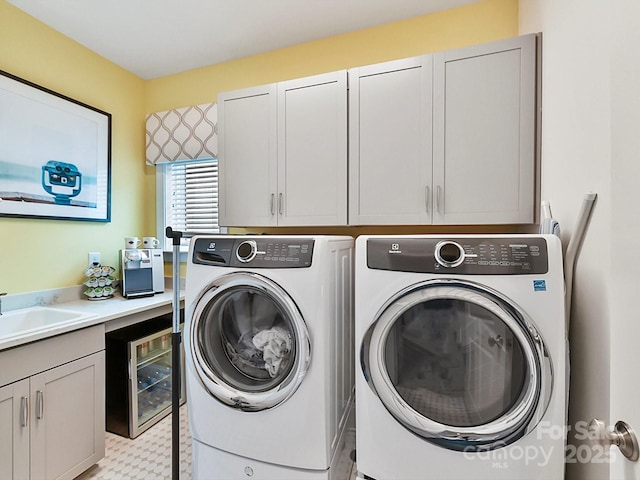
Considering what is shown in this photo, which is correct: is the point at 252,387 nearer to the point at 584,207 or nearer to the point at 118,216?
the point at 584,207

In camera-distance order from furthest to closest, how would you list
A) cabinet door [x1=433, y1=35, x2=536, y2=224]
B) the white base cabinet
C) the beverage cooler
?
the beverage cooler
cabinet door [x1=433, y1=35, x2=536, y2=224]
the white base cabinet

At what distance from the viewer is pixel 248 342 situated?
57.2 inches

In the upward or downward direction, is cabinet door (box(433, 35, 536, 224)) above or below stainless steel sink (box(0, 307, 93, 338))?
above

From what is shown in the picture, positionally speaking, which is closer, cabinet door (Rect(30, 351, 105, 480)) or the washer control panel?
the washer control panel

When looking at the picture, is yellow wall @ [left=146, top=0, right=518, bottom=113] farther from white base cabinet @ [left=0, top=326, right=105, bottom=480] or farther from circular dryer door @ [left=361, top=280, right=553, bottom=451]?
white base cabinet @ [left=0, top=326, right=105, bottom=480]

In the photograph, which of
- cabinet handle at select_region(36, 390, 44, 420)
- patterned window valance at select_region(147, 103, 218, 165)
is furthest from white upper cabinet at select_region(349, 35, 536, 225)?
cabinet handle at select_region(36, 390, 44, 420)

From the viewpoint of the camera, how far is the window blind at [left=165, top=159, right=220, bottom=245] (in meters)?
2.57

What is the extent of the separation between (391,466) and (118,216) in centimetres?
252

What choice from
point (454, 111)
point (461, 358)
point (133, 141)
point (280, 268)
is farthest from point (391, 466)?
point (133, 141)

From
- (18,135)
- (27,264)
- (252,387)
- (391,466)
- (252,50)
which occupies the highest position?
(252,50)

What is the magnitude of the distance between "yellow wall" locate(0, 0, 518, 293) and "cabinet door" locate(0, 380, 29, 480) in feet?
2.57

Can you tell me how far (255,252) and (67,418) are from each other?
4.28 ft

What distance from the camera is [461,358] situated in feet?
3.71

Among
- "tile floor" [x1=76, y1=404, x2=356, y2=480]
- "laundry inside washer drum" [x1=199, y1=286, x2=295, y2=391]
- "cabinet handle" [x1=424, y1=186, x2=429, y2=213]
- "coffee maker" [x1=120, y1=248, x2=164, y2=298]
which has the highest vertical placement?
"cabinet handle" [x1=424, y1=186, x2=429, y2=213]
